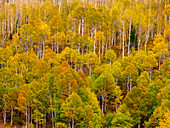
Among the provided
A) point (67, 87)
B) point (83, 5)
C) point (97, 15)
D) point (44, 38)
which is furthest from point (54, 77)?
point (83, 5)

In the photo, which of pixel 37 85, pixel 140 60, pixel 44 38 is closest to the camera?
pixel 37 85

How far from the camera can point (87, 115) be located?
36188mm

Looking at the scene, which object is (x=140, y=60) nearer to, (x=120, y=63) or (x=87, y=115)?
(x=120, y=63)

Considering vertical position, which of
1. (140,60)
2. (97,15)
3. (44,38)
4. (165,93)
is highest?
(97,15)

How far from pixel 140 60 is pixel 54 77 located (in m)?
23.6

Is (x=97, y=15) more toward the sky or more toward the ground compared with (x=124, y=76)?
more toward the sky

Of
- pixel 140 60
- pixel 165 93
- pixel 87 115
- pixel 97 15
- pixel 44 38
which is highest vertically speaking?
pixel 97 15

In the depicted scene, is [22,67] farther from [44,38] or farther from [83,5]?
[83,5]

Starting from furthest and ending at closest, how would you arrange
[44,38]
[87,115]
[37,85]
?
[44,38] < [37,85] < [87,115]

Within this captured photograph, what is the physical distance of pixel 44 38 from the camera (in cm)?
6438

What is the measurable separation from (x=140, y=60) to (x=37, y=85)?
26.7 m

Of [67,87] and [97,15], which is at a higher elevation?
[97,15]

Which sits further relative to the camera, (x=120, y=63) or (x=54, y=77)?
(x=120, y=63)

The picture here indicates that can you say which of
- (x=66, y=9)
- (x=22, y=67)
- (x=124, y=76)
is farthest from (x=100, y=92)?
(x=66, y=9)
